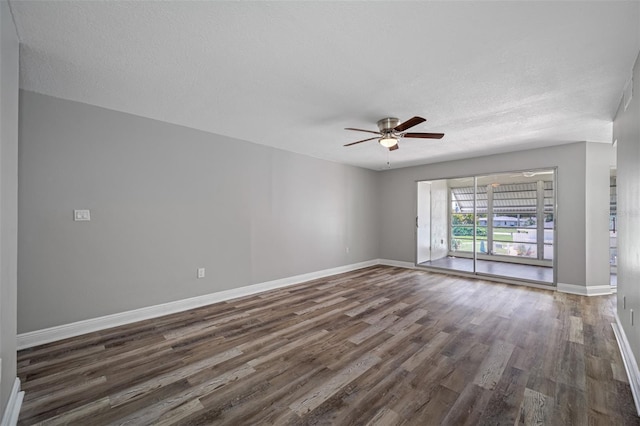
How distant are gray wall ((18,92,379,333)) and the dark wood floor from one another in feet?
1.56

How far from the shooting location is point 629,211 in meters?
2.35

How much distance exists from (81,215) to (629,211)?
5.39 meters

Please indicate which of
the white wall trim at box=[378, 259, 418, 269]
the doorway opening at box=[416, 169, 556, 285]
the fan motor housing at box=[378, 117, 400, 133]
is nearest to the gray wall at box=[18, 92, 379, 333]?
Result: the fan motor housing at box=[378, 117, 400, 133]

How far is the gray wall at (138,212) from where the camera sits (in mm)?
2633

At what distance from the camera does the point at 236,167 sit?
13.6ft

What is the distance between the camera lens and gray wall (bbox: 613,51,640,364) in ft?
6.75

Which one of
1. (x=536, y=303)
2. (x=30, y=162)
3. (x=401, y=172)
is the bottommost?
(x=536, y=303)

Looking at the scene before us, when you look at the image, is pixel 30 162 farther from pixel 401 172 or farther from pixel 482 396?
pixel 401 172

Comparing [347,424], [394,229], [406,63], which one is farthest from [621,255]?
[394,229]

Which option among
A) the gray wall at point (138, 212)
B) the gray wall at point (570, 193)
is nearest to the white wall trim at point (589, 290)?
the gray wall at point (570, 193)

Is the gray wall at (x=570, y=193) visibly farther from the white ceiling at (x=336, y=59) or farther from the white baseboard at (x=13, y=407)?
the white baseboard at (x=13, y=407)

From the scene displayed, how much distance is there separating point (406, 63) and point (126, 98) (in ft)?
9.25

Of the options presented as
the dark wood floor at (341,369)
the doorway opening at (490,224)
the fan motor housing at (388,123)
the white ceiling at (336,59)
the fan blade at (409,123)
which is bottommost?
the dark wood floor at (341,369)

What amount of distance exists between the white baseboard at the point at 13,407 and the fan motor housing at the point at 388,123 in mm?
3825
